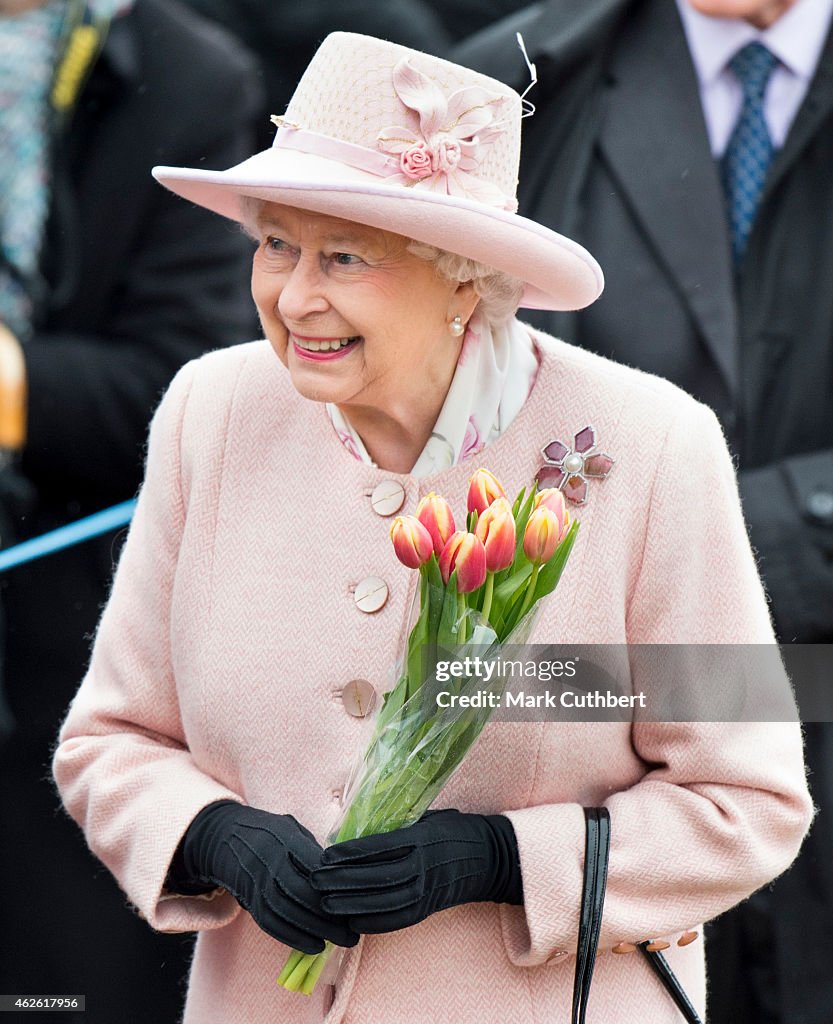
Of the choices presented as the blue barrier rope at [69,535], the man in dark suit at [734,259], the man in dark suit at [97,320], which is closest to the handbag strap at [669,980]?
the man in dark suit at [734,259]

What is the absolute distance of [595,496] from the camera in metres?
2.41

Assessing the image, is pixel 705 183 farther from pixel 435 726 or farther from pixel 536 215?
pixel 435 726

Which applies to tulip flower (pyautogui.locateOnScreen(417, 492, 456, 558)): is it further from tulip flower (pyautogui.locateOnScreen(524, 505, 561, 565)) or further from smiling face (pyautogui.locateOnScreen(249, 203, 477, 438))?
smiling face (pyautogui.locateOnScreen(249, 203, 477, 438))

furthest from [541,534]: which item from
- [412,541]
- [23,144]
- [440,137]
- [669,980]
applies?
[23,144]

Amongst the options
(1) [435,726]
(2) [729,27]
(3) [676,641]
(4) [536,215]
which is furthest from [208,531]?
(2) [729,27]

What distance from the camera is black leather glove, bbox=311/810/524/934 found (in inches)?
86.1

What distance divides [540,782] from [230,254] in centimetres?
175

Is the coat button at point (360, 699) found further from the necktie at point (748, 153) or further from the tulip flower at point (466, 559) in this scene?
the necktie at point (748, 153)

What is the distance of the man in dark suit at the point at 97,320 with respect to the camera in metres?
3.67

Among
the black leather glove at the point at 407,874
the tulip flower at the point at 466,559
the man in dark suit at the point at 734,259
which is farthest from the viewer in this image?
the man in dark suit at the point at 734,259

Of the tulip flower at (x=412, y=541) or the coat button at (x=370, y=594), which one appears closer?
the tulip flower at (x=412, y=541)

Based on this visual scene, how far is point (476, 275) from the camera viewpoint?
2.36 meters

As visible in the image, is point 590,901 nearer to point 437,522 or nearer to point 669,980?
point 669,980

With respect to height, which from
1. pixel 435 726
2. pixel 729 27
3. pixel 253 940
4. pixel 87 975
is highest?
pixel 729 27
